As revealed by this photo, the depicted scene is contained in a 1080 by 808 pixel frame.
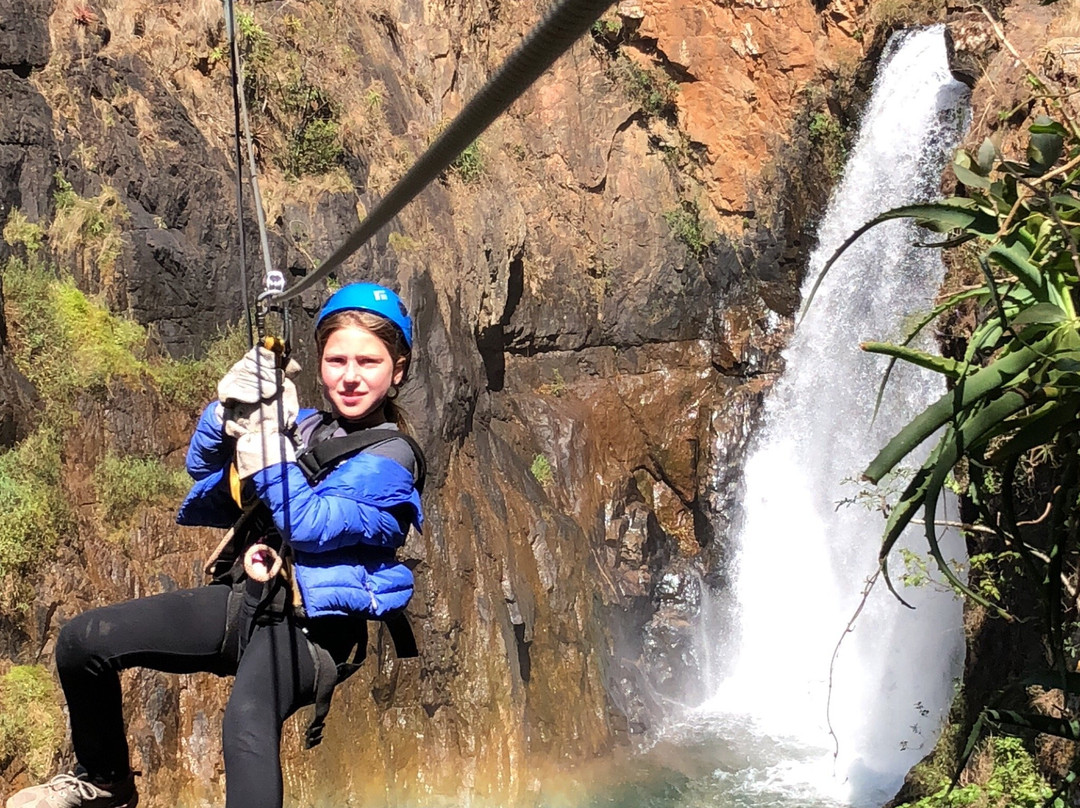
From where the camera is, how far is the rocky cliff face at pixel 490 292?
28.8ft

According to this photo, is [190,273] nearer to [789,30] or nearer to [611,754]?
[611,754]

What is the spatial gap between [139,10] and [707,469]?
30.2 ft

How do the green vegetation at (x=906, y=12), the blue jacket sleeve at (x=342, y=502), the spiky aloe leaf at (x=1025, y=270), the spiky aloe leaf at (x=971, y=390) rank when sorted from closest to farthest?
1. the spiky aloe leaf at (x=971, y=390)
2. the spiky aloe leaf at (x=1025, y=270)
3. the blue jacket sleeve at (x=342, y=502)
4. the green vegetation at (x=906, y=12)

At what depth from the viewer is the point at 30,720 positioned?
6832 millimetres

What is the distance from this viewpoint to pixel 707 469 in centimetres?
1432

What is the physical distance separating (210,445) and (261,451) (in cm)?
29

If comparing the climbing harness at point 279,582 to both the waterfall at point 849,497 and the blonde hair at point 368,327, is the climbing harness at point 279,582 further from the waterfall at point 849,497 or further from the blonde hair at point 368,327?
the waterfall at point 849,497

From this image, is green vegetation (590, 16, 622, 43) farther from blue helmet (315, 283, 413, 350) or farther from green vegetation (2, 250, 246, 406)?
blue helmet (315, 283, 413, 350)

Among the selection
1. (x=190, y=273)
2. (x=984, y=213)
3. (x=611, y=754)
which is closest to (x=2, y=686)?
(x=190, y=273)

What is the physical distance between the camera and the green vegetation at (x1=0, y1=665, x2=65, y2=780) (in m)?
6.73

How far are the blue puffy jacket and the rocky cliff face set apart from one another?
5511 millimetres

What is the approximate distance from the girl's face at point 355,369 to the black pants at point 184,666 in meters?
0.59

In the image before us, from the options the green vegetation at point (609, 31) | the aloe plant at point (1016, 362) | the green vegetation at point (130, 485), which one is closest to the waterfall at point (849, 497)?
the green vegetation at point (609, 31)

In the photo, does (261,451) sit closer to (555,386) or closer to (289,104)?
(289,104)
